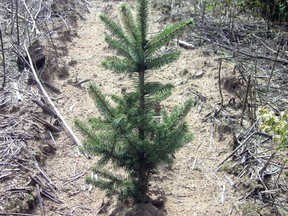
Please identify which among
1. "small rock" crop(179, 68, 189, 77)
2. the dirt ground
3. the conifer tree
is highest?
the conifer tree

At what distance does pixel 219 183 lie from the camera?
452 centimetres

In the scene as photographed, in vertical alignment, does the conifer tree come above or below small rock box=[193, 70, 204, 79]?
above

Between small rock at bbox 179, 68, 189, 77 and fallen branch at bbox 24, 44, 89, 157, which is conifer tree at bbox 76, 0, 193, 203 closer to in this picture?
fallen branch at bbox 24, 44, 89, 157

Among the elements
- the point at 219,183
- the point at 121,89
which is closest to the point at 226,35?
the point at 121,89

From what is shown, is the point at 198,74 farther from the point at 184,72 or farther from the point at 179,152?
the point at 179,152

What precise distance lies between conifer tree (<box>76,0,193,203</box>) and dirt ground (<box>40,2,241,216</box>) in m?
0.70

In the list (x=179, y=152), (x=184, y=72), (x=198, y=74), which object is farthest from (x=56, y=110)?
(x=198, y=74)

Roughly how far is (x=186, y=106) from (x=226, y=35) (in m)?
3.98

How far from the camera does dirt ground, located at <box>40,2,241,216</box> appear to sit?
14.1ft

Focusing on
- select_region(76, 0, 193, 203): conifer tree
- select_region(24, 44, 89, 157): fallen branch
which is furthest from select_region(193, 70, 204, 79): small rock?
select_region(76, 0, 193, 203): conifer tree

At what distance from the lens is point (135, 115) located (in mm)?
3541

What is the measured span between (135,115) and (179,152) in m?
1.65

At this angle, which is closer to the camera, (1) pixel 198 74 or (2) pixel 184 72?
(1) pixel 198 74

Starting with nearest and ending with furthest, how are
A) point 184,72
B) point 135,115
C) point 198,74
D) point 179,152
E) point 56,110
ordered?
point 135,115
point 179,152
point 56,110
point 198,74
point 184,72
